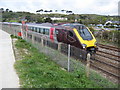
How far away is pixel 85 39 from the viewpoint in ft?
34.6

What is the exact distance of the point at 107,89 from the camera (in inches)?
208

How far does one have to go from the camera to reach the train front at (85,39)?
1030 cm

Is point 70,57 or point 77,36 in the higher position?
point 77,36

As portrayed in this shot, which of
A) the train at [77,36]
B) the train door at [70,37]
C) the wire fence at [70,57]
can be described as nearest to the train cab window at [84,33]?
the train at [77,36]

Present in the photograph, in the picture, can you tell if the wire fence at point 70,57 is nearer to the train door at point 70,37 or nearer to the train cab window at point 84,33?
the train door at point 70,37

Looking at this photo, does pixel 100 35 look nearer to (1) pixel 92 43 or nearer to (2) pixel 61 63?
(1) pixel 92 43

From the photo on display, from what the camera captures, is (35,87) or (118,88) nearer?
(35,87)

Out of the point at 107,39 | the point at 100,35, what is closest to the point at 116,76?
the point at 107,39

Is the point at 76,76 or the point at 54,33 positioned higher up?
the point at 54,33

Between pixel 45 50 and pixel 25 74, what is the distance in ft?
13.8

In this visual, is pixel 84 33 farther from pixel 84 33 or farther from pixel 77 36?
pixel 77 36

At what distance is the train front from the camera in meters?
10.3

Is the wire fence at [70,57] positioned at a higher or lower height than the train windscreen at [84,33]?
lower

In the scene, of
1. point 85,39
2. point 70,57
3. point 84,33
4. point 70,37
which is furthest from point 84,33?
point 70,57
